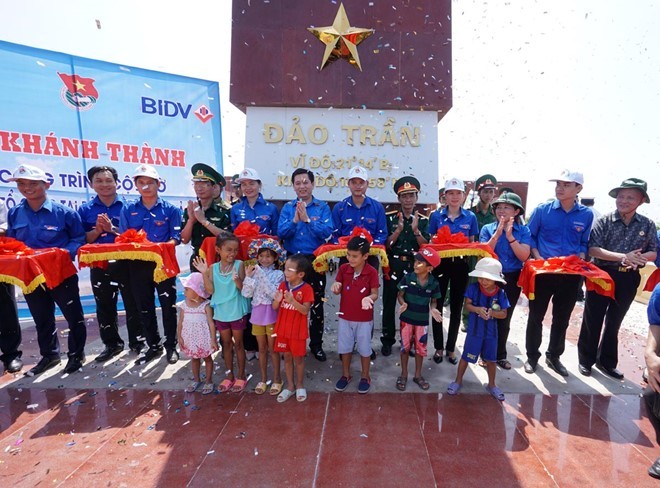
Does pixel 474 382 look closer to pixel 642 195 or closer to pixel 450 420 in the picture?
pixel 450 420

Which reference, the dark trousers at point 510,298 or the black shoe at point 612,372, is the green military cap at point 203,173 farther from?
the black shoe at point 612,372

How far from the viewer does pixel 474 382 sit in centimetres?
355

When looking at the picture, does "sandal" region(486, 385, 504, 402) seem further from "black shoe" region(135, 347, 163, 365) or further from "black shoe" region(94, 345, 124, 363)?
"black shoe" region(94, 345, 124, 363)

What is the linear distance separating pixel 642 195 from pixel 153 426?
5.17 m

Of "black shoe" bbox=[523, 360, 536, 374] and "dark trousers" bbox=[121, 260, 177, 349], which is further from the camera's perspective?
"dark trousers" bbox=[121, 260, 177, 349]

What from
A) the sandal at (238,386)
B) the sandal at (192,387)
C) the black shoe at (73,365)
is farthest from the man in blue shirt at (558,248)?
the black shoe at (73,365)

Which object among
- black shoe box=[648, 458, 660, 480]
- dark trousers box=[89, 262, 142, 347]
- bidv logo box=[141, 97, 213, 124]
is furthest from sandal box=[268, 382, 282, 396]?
bidv logo box=[141, 97, 213, 124]

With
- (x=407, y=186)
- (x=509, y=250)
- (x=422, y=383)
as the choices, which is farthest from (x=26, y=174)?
(x=509, y=250)

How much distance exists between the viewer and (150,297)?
403 centimetres

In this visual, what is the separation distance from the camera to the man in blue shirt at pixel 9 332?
3.88 meters

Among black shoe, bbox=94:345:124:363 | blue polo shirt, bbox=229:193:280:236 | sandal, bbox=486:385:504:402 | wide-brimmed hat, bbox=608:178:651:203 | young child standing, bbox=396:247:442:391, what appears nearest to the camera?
sandal, bbox=486:385:504:402

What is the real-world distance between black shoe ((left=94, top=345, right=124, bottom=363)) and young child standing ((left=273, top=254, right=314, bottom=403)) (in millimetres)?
2389

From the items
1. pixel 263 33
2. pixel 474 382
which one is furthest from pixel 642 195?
pixel 263 33

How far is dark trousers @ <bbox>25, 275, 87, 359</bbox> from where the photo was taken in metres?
3.84
